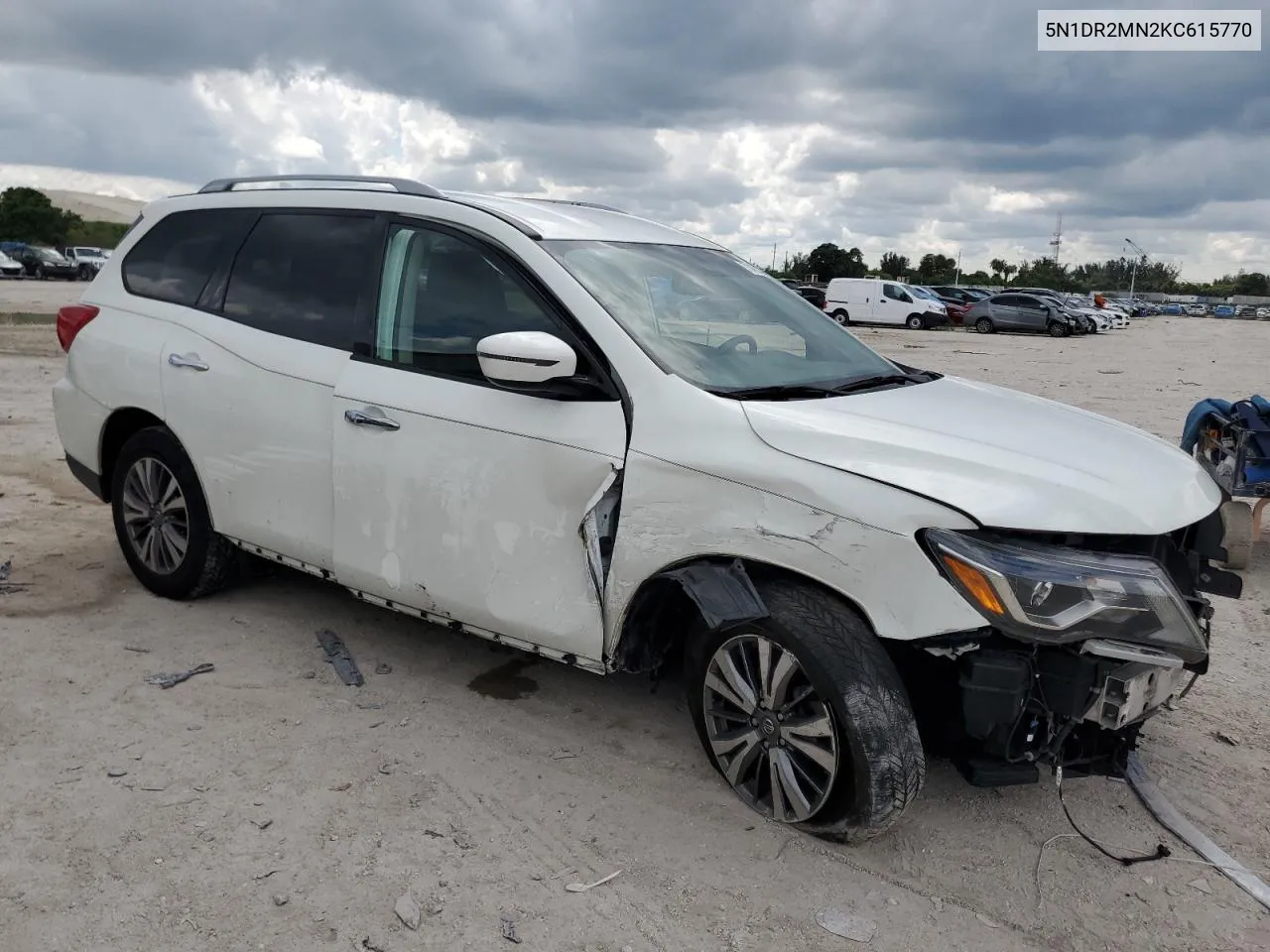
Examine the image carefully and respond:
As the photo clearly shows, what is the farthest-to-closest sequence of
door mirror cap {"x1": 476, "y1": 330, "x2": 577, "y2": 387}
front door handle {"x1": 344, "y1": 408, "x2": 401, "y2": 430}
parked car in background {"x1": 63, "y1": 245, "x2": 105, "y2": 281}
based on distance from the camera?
parked car in background {"x1": 63, "y1": 245, "x2": 105, "y2": 281} → front door handle {"x1": 344, "y1": 408, "x2": 401, "y2": 430} → door mirror cap {"x1": 476, "y1": 330, "x2": 577, "y2": 387}

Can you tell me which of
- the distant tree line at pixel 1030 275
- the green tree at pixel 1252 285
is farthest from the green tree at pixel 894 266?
the green tree at pixel 1252 285

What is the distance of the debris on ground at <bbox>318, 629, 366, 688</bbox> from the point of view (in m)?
4.30

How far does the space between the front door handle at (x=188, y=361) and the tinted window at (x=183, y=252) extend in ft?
0.87

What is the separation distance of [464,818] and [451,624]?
0.80 metres

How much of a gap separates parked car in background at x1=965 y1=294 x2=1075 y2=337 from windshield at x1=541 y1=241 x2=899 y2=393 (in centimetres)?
3648

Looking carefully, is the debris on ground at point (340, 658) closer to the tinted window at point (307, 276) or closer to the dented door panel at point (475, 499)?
the dented door panel at point (475, 499)

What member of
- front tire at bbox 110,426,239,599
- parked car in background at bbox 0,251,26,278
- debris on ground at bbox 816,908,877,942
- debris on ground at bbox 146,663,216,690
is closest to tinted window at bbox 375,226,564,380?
front tire at bbox 110,426,239,599

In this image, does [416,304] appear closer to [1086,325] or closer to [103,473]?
[103,473]

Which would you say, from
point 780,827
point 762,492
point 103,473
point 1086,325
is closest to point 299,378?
point 103,473

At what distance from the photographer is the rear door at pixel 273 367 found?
4.15 meters

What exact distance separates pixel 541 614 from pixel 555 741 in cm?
57

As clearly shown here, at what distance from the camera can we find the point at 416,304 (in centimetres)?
400

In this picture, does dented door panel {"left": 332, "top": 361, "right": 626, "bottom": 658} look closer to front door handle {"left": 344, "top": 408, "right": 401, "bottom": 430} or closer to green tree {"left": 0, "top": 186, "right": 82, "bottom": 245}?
front door handle {"left": 344, "top": 408, "right": 401, "bottom": 430}

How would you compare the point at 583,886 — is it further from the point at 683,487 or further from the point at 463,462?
the point at 463,462
